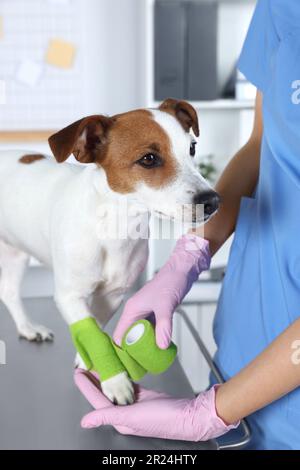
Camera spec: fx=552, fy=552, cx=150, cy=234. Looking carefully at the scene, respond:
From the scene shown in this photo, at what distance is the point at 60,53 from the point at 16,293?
1215 millimetres

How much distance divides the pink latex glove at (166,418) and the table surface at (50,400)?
0.07 feet

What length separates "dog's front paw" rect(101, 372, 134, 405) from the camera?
0.73 meters

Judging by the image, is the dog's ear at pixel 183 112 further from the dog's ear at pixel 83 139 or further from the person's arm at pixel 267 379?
the person's arm at pixel 267 379

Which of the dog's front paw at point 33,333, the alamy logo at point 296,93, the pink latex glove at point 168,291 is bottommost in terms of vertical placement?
the dog's front paw at point 33,333

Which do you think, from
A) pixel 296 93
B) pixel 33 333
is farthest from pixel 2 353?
pixel 296 93

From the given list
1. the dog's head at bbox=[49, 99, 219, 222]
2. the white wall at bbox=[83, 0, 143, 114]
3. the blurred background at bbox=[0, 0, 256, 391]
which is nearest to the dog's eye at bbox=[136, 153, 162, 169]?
the dog's head at bbox=[49, 99, 219, 222]

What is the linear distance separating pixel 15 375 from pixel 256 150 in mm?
549

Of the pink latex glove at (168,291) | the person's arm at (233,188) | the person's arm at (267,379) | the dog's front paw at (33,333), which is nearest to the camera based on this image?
the person's arm at (267,379)

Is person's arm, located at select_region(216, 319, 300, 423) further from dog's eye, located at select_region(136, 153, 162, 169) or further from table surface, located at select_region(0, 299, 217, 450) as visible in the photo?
dog's eye, located at select_region(136, 153, 162, 169)

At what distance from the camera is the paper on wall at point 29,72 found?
6.52 feet

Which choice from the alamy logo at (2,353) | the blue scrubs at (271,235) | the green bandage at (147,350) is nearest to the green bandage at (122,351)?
the green bandage at (147,350)

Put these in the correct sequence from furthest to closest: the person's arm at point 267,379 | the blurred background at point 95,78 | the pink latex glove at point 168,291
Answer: the blurred background at point 95,78
the pink latex glove at point 168,291
the person's arm at point 267,379

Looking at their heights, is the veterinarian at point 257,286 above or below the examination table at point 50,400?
above

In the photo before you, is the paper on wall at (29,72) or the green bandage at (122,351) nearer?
the green bandage at (122,351)
